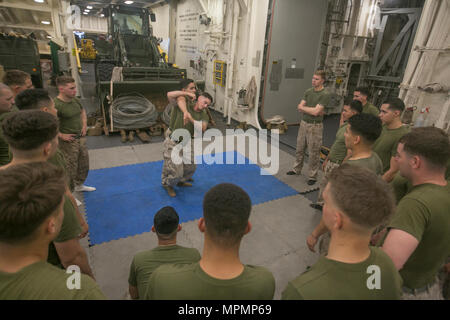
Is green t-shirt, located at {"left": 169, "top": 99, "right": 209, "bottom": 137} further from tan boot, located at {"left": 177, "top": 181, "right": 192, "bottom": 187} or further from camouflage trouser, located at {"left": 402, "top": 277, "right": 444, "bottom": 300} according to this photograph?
camouflage trouser, located at {"left": 402, "top": 277, "right": 444, "bottom": 300}

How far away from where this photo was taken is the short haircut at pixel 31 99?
3.07 metres

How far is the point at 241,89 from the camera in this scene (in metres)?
8.37

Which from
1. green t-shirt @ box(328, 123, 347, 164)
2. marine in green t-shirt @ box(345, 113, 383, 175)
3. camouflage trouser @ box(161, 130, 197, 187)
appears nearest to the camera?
marine in green t-shirt @ box(345, 113, 383, 175)

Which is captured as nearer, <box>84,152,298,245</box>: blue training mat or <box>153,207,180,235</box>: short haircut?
<box>153,207,180,235</box>: short haircut

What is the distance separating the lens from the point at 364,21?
9.20m

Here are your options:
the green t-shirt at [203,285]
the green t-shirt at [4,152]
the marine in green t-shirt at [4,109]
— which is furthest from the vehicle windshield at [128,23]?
the green t-shirt at [203,285]

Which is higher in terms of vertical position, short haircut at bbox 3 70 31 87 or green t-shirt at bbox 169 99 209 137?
short haircut at bbox 3 70 31 87

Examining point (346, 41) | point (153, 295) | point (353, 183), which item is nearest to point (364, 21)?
point (346, 41)

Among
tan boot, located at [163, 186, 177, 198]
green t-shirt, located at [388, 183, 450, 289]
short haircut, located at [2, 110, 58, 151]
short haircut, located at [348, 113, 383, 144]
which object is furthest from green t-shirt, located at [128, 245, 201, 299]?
tan boot, located at [163, 186, 177, 198]

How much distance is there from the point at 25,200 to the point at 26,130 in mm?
1256

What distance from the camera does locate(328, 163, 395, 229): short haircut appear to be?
1243mm

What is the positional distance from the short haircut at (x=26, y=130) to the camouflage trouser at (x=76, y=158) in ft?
6.10

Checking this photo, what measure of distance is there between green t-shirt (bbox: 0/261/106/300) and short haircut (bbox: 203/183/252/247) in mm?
576
